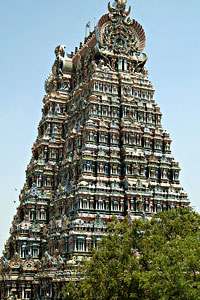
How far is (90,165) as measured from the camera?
58.2 meters

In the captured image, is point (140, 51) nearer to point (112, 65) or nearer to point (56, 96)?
point (112, 65)

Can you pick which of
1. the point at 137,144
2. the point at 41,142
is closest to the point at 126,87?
the point at 137,144

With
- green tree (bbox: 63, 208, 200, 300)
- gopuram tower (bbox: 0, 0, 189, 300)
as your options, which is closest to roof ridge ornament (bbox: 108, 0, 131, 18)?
gopuram tower (bbox: 0, 0, 189, 300)

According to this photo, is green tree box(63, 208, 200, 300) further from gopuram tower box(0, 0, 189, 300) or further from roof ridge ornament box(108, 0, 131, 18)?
Answer: roof ridge ornament box(108, 0, 131, 18)

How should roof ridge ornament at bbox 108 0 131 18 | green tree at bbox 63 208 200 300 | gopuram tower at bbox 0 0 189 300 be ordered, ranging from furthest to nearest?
roof ridge ornament at bbox 108 0 131 18 → gopuram tower at bbox 0 0 189 300 → green tree at bbox 63 208 200 300

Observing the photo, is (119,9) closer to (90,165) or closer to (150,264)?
(90,165)

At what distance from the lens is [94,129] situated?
60.5 metres

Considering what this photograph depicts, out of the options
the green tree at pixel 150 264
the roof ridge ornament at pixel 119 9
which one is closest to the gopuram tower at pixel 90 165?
the roof ridge ornament at pixel 119 9

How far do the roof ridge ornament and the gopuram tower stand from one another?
15 cm

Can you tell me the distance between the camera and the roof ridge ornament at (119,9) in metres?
68.8

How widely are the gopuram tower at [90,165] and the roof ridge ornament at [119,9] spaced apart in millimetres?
148

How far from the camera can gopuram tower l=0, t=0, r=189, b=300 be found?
2174 inches

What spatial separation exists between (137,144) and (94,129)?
629cm

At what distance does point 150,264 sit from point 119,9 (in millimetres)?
44877
